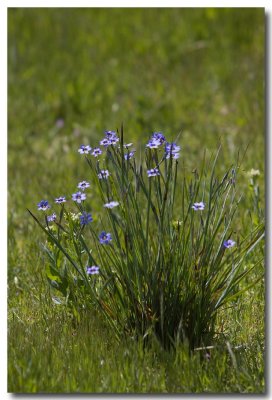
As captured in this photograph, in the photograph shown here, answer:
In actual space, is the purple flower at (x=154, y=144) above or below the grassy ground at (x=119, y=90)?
below

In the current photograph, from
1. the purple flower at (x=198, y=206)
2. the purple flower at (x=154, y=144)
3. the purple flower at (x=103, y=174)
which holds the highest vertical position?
the purple flower at (x=154, y=144)

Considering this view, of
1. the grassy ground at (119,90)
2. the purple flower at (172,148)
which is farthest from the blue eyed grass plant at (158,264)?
the grassy ground at (119,90)

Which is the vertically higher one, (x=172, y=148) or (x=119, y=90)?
(x=119, y=90)

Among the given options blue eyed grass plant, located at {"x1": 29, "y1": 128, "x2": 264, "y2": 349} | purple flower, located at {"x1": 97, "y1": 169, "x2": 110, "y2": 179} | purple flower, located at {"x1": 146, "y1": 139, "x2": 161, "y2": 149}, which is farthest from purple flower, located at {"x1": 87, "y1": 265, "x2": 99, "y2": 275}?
purple flower, located at {"x1": 146, "y1": 139, "x2": 161, "y2": 149}

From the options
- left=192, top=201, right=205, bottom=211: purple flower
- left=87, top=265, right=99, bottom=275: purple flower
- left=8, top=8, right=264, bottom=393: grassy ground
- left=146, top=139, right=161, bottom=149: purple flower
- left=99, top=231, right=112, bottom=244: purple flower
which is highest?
left=8, top=8, right=264, bottom=393: grassy ground

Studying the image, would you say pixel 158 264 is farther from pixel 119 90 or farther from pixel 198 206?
pixel 119 90

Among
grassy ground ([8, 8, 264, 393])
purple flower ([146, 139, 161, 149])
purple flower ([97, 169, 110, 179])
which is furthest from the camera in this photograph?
grassy ground ([8, 8, 264, 393])

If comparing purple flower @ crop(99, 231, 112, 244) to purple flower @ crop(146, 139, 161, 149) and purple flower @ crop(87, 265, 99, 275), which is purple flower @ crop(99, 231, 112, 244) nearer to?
purple flower @ crop(87, 265, 99, 275)

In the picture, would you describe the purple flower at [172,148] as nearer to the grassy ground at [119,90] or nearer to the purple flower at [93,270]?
the purple flower at [93,270]

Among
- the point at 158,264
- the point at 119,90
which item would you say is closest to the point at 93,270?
the point at 158,264

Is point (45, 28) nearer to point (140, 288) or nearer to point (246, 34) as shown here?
point (246, 34)

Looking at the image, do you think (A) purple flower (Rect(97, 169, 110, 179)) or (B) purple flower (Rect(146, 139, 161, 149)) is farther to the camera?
(A) purple flower (Rect(97, 169, 110, 179))

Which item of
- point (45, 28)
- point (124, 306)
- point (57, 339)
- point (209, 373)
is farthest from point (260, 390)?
point (45, 28)
